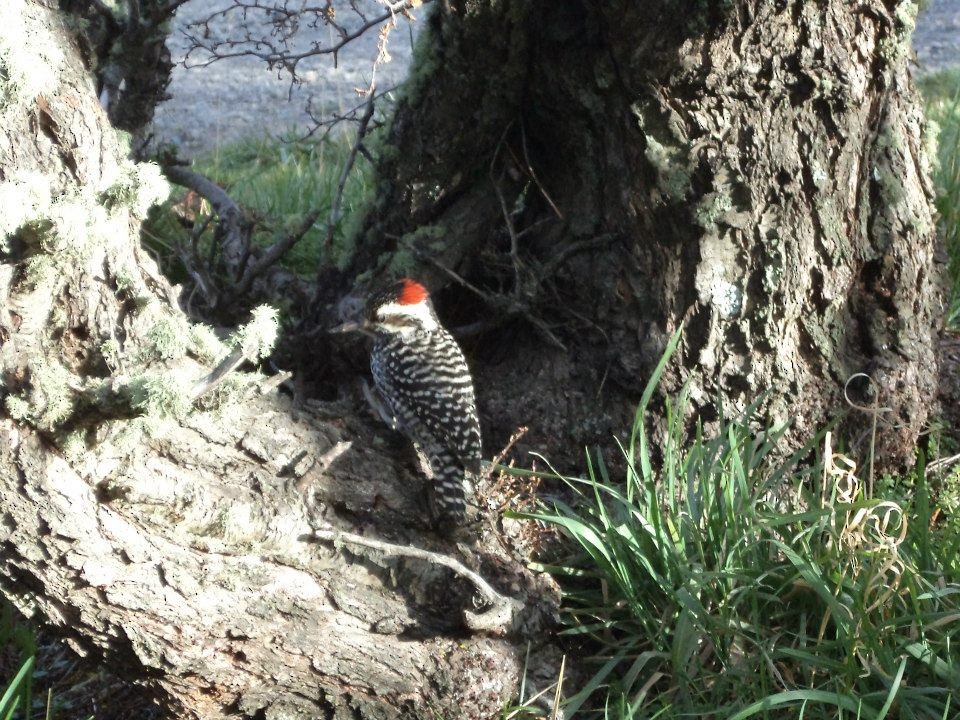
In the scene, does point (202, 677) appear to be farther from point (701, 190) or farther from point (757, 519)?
point (701, 190)

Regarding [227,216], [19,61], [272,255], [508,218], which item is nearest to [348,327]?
[272,255]

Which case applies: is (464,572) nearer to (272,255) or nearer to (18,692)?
(18,692)

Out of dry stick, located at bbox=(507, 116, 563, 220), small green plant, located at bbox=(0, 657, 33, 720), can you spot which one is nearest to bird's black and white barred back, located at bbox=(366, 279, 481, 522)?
dry stick, located at bbox=(507, 116, 563, 220)

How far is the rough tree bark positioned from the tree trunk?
3.66ft

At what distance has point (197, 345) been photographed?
273 centimetres

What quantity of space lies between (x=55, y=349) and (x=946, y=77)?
7.22 m

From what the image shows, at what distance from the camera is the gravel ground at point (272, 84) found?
364 inches

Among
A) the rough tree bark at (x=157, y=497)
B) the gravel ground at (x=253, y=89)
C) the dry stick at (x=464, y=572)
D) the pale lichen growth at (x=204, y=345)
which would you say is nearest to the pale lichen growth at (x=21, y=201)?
the rough tree bark at (x=157, y=497)

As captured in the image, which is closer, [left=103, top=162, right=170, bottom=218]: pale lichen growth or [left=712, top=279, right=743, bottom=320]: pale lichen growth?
[left=103, top=162, right=170, bottom=218]: pale lichen growth

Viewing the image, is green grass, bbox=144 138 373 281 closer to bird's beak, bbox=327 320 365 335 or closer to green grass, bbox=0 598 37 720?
bird's beak, bbox=327 320 365 335

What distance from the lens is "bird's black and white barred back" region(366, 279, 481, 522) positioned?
A: 3.65m

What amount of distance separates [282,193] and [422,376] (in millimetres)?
2485

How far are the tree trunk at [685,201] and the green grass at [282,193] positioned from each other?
0.62 meters

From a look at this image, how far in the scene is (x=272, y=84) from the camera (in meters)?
11.0
